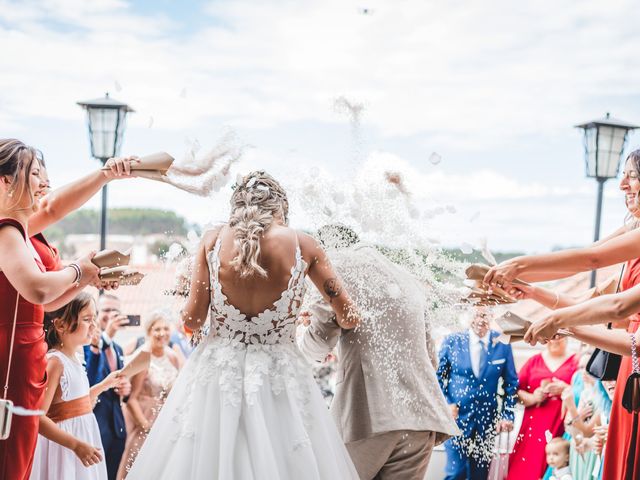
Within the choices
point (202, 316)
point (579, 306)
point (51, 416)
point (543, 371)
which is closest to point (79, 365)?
point (51, 416)

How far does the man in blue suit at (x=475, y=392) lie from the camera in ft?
16.2

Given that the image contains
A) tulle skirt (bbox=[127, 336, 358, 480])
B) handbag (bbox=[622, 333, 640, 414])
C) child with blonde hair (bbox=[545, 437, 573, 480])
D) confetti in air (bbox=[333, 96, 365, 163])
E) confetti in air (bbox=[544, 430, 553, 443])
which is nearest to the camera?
handbag (bbox=[622, 333, 640, 414])

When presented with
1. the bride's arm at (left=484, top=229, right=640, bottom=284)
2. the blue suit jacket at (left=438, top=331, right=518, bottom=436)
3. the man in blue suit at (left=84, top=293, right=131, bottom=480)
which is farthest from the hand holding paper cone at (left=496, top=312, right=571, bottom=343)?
the man in blue suit at (left=84, top=293, right=131, bottom=480)

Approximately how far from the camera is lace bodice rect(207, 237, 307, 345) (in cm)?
292

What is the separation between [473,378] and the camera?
5.14m

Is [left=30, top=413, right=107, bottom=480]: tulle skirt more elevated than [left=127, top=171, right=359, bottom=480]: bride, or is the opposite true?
[left=127, top=171, right=359, bottom=480]: bride

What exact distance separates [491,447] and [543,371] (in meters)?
0.74

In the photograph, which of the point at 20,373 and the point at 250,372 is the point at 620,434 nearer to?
the point at 250,372

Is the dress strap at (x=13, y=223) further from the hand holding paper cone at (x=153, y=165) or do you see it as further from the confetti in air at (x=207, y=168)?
the confetti in air at (x=207, y=168)

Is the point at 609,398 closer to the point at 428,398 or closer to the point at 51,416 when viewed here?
the point at 428,398

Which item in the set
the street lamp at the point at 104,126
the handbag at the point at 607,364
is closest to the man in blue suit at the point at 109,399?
the street lamp at the point at 104,126

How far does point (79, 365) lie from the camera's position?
11.5 ft

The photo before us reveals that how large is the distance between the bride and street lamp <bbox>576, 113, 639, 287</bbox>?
12.9ft

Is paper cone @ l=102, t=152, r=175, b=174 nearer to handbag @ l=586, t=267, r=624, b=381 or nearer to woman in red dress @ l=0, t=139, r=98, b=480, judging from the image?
woman in red dress @ l=0, t=139, r=98, b=480
